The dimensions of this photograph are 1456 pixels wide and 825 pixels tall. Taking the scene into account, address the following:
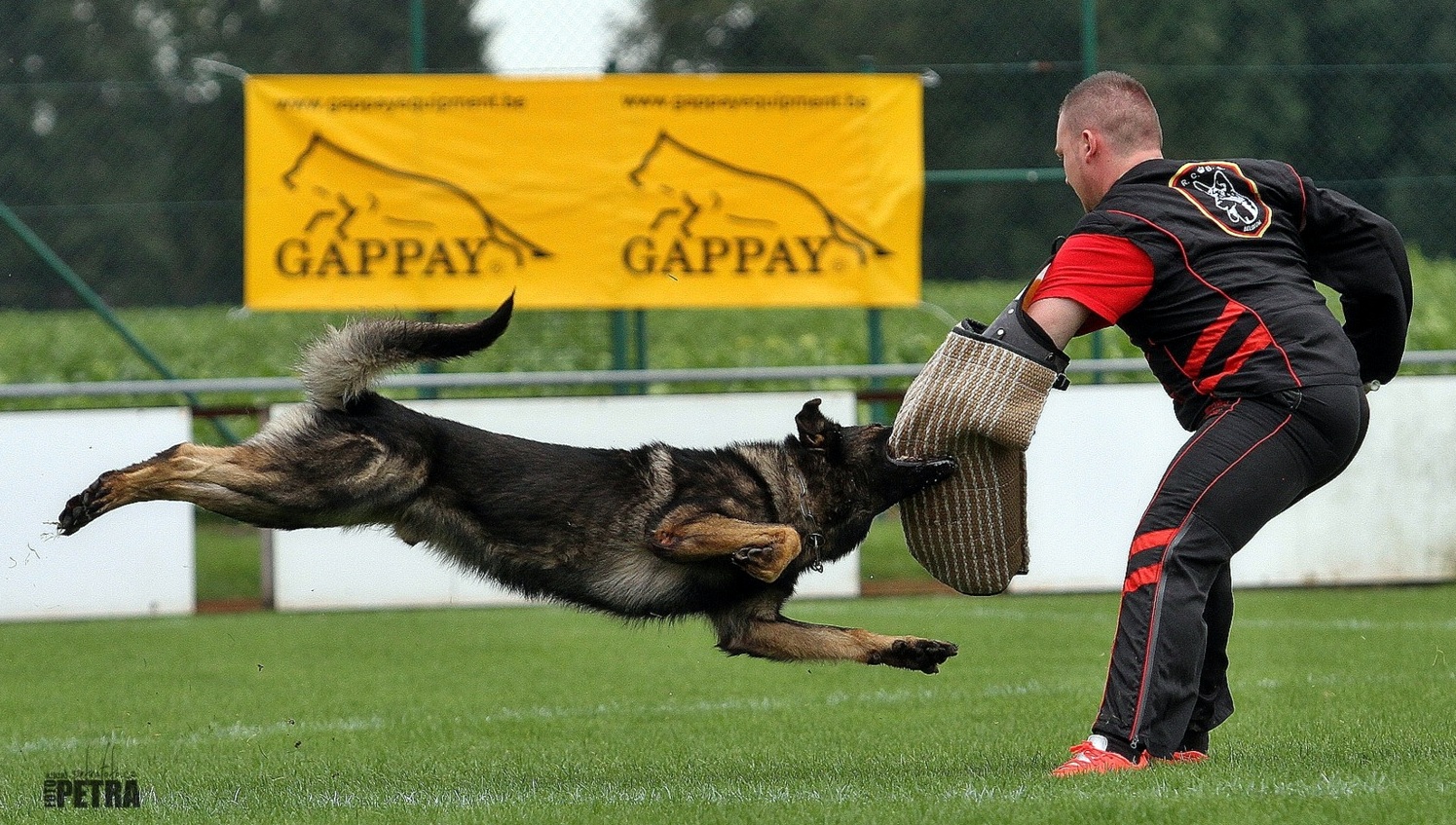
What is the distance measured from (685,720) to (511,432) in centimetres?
377

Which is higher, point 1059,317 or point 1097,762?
point 1059,317

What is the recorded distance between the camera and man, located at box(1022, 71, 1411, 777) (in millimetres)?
4023

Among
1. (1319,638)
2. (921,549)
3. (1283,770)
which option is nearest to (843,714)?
(921,549)

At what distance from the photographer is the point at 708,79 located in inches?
406

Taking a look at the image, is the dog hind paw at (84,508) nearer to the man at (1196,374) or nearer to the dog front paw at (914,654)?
the dog front paw at (914,654)

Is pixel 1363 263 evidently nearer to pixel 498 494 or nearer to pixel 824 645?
pixel 824 645

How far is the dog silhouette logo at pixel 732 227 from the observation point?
10219mm

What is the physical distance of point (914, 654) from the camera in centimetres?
443

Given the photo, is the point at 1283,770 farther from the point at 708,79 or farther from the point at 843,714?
the point at 708,79

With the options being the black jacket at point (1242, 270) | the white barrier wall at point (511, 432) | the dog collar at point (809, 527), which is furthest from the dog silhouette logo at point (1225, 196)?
the white barrier wall at point (511, 432)

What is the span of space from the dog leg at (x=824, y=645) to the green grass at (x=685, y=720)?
33 cm

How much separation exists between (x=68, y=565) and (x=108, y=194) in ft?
13.4

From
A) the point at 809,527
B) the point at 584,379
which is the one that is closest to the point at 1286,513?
the point at 584,379

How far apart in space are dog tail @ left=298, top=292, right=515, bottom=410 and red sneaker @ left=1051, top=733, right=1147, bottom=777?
2.04m
